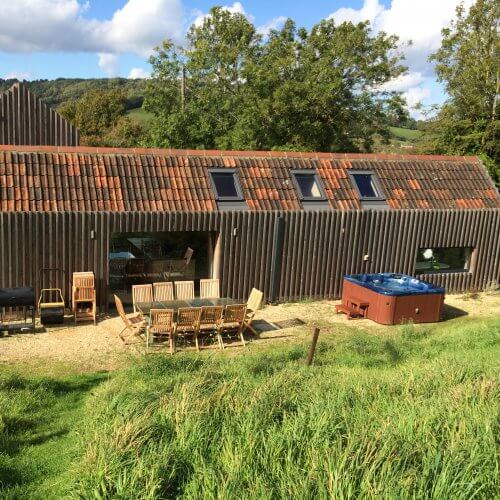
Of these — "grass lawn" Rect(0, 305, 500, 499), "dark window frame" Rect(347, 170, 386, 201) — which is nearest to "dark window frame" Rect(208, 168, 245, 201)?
"dark window frame" Rect(347, 170, 386, 201)

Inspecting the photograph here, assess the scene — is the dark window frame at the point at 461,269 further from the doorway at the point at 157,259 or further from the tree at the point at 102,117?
the tree at the point at 102,117

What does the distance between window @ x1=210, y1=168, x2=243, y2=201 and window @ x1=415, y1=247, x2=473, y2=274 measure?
627 cm

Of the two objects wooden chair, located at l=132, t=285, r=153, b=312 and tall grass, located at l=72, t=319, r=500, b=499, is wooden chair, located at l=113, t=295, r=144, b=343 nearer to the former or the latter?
wooden chair, located at l=132, t=285, r=153, b=312

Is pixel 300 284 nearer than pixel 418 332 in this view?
No

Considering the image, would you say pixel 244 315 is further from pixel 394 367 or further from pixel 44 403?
pixel 44 403

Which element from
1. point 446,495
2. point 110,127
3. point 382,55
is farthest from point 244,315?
point 110,127

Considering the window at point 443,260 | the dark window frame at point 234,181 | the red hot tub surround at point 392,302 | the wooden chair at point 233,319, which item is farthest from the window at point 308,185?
the wooden chair at point 233,319

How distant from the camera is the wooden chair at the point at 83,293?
13664mm

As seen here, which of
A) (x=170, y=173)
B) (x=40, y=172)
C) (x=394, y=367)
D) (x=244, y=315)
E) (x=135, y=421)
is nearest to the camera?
(x=135, y=421)

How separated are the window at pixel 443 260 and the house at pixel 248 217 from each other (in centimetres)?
4

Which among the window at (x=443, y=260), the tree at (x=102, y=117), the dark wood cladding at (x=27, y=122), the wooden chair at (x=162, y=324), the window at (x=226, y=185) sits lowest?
the wooden chair at (x=162, y=324)

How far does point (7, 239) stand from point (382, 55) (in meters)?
27.1

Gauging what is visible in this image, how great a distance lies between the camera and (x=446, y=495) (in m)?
5.48

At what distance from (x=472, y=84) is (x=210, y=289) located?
23614 millimetres
